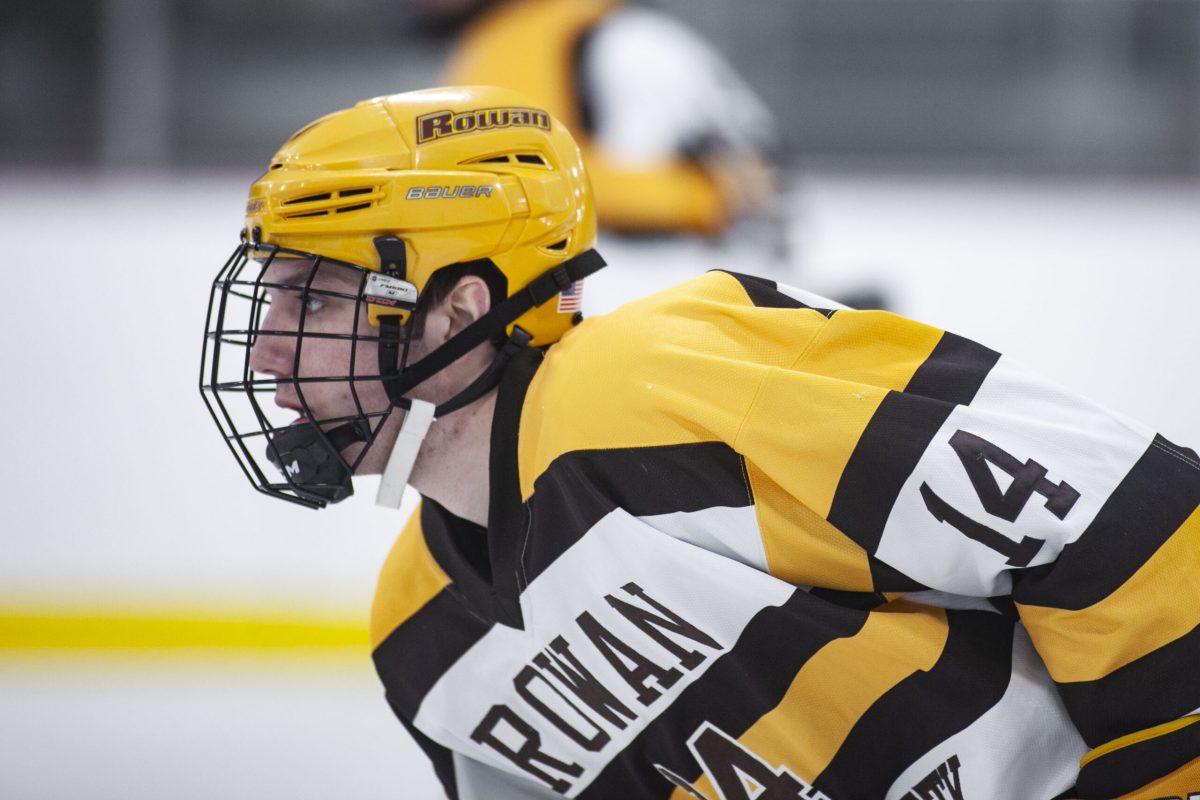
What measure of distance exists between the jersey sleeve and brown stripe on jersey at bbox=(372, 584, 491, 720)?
43cm

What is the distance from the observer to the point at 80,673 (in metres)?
2.88

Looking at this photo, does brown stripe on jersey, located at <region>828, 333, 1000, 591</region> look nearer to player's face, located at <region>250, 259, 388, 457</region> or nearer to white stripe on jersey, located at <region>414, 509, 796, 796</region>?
white stripe on jersey, located at <region>414, 509, 796, 796</region>

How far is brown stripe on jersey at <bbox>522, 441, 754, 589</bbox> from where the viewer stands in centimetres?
117

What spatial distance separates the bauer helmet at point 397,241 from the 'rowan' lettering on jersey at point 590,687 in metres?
0.27

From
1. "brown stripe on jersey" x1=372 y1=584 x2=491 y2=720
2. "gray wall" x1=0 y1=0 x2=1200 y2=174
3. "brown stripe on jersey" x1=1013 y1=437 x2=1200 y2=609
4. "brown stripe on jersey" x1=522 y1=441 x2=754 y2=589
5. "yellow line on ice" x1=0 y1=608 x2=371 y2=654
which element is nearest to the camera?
"brown stripe on jersey" x1=1013 y1=437 x2=1200 y2=609

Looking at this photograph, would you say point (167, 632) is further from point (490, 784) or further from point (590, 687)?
point (590, 687)

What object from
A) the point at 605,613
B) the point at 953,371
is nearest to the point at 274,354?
the point at 605,613

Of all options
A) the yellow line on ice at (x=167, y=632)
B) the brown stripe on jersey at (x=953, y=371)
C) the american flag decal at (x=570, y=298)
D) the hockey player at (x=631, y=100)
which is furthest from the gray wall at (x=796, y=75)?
the brown stripe on jersey at (x=953, y=371)

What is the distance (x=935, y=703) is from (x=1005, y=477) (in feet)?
0.90

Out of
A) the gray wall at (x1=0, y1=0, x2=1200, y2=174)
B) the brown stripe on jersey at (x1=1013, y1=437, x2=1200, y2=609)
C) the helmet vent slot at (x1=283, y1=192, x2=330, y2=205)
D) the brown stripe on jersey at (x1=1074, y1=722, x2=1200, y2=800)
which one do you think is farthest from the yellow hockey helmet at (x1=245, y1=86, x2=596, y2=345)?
the gray wall at (x1=0, y1=0, x2=1200, y2=174)

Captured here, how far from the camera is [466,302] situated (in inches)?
51.8

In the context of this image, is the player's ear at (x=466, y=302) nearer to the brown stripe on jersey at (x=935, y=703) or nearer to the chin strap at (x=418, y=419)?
the chin strap at (x=418, y=419)

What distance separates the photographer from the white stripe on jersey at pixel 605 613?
1196 mm

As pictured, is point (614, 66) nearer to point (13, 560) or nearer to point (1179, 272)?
point (1179, 272)
